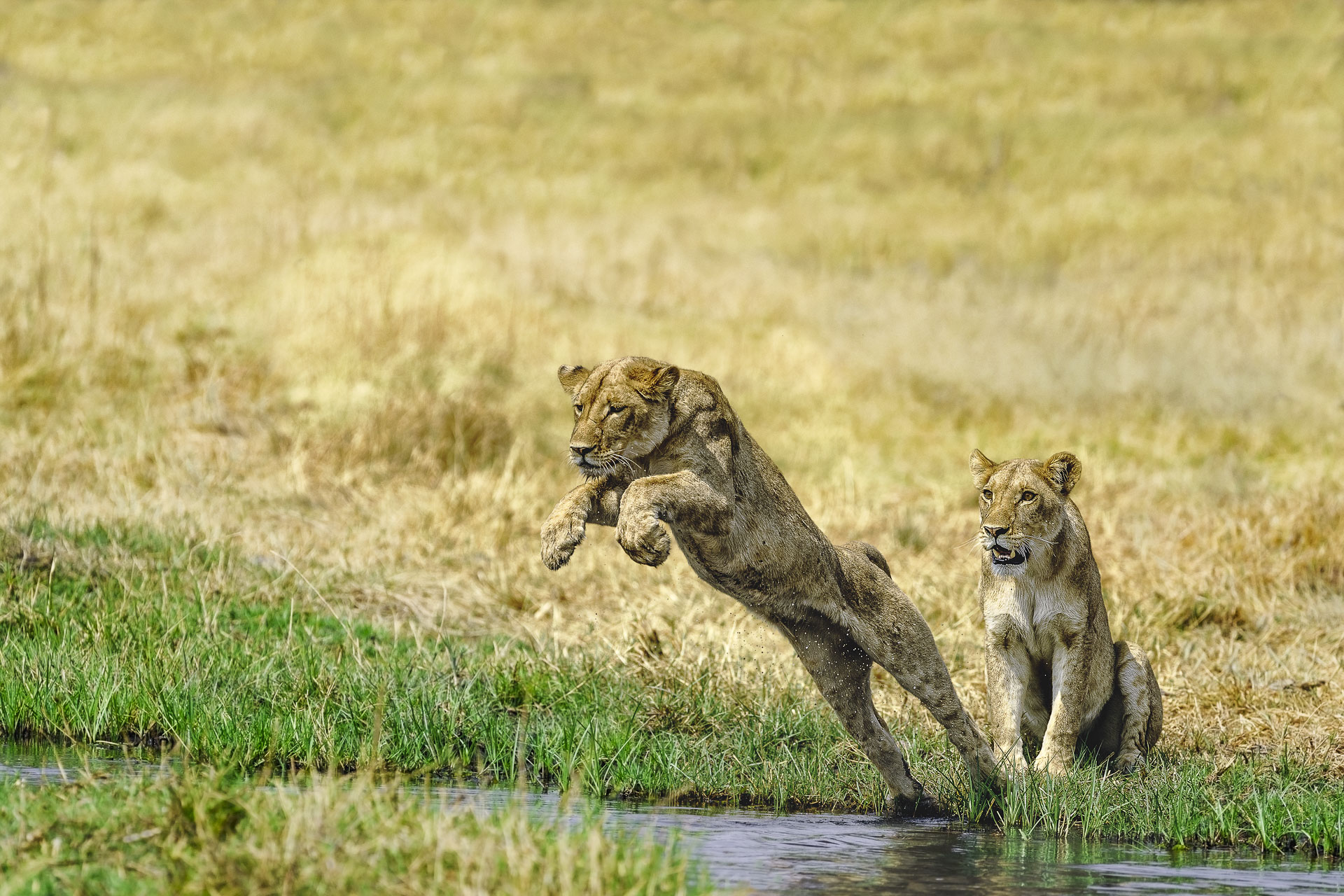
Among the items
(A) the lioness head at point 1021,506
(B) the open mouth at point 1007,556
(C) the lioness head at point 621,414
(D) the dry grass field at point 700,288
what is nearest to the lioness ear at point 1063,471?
(A) the lioness head at point 1021,506

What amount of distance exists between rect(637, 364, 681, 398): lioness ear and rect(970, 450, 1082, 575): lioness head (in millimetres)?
2235

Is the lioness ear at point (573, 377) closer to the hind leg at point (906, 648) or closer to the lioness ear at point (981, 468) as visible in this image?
the hind leg at point (906, 648)

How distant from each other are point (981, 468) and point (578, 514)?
311cm

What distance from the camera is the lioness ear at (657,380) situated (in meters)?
7.06

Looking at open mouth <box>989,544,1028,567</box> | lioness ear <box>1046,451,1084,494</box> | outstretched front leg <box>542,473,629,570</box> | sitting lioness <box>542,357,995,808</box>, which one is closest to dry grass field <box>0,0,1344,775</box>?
open mouth <box>989,544,1028,567</box>

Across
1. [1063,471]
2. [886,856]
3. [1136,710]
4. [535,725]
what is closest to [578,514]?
[886,856]

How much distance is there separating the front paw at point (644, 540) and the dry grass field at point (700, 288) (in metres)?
3.47

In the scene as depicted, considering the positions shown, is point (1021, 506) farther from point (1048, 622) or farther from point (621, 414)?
point (621, 414)

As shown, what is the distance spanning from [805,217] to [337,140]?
37.1 feet

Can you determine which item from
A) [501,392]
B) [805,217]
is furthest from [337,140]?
[501,392]

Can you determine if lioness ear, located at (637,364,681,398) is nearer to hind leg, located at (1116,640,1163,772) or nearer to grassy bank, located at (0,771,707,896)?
grassy bank, located at (0,771,707,896)

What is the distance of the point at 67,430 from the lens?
56.6ft

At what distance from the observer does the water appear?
6137mm

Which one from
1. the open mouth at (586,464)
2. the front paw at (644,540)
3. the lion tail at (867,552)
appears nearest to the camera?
the front paw at (644,540)
